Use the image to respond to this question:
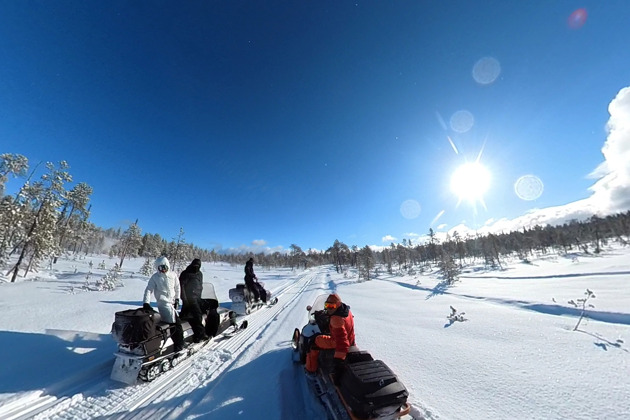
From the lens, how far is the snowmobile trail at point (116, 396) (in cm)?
302

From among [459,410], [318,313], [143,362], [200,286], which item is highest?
[200,286]

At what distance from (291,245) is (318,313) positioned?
235 feet

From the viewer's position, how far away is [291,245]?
248ft

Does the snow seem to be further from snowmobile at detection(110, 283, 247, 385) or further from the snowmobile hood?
the snowmobile hood

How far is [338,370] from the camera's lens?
3.18 m

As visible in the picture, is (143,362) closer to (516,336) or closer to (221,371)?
(221,371)

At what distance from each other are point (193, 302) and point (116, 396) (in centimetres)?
211

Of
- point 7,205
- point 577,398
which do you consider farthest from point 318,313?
point 7,205

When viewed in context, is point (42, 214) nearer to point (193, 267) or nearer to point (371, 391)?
point (193, 267)

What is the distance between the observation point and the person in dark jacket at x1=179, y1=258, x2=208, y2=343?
5.29 metres

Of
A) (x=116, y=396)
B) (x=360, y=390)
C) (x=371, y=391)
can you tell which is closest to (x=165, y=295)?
(x=116, y=396)

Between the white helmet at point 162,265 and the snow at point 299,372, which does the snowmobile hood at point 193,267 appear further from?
the snow at point 299,372

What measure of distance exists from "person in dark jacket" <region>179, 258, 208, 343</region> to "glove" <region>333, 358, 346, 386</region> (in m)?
3.61

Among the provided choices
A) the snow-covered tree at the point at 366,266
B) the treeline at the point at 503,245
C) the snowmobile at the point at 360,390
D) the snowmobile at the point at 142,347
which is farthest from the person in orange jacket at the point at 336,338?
the treeline at the point at 503,245
